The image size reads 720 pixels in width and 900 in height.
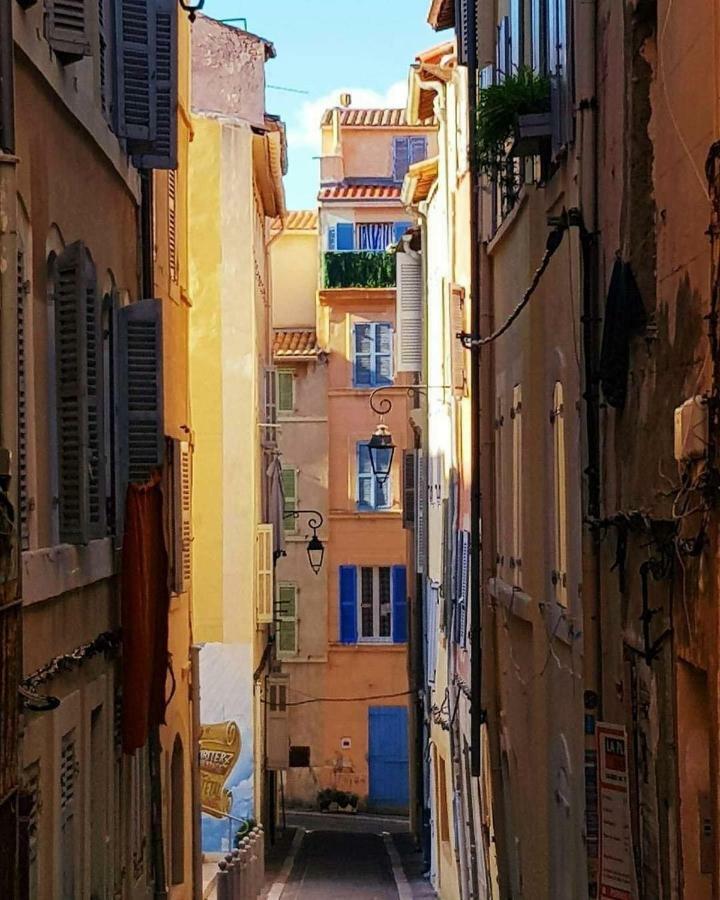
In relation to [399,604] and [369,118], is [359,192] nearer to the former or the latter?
[369,118]

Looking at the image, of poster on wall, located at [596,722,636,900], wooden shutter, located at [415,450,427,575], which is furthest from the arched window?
wooden shutter, located at [415,450,427,575]

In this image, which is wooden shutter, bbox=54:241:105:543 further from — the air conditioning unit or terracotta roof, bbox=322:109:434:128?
terracotta roof, bbox=322:109:434:128

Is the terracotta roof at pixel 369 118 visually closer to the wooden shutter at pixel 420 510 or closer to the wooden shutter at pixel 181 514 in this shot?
the wooden shutter at pixel 420 510

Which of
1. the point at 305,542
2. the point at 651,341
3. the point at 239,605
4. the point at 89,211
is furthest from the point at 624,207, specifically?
the point at 305,542

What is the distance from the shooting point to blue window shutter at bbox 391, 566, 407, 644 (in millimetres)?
42156

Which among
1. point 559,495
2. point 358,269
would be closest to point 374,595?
point 358,269

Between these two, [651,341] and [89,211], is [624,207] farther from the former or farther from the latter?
[89,211]

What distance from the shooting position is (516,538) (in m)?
15.0

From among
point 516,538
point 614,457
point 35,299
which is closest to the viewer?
point 614,457

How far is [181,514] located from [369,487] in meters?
24.3

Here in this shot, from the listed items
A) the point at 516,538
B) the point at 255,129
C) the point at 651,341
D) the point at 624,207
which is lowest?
the point at 516,538

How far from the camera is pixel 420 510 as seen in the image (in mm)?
31375

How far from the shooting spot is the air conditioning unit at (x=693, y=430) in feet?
22.8

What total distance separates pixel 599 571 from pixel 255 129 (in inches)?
797
